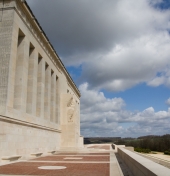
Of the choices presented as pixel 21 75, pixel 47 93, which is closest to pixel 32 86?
pixel 21 75

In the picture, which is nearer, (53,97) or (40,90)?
(40,90)

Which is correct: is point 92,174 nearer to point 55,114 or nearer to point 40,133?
point 40,133

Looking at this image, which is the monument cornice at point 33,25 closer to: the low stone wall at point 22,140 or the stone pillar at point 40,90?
the stone pillar at point 40,90

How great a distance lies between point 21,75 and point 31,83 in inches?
105

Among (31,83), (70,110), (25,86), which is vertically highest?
(31,83)

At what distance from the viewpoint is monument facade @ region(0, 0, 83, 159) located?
50.1 feet

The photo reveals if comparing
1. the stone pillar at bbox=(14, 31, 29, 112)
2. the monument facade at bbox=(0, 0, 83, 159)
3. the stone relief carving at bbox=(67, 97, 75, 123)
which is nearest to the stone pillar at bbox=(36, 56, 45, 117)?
the monument facade at bbox=(0, 0, 83, 159)

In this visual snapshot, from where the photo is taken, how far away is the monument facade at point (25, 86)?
1528 centimetres

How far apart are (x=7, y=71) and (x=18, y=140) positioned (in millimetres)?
5170

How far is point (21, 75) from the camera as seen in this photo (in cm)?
1797

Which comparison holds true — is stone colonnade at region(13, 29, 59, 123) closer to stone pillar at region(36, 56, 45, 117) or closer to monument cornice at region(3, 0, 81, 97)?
stone pillar at region(36, 56, 45, 117)

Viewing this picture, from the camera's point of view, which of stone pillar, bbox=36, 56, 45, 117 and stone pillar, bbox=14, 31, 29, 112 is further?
stone pillar, bbox=36, 56, 45, 117

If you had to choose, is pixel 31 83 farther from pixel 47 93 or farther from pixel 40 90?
pixel 47 93

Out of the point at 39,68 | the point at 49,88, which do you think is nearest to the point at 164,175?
the point at 39,68
